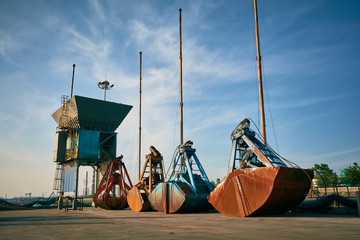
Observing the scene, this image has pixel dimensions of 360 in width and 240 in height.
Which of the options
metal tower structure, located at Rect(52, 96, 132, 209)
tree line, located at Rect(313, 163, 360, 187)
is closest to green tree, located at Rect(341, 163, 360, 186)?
tree line, located at Rect(313, 163, 360, 187)

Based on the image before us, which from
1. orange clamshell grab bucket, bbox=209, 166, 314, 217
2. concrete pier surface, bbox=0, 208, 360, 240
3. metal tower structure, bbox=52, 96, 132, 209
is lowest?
concrete pier surface, bbox=0, 208, 360, 240

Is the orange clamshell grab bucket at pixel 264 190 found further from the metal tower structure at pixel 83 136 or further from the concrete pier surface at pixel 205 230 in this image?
the metal tower structure at pixel 83 136

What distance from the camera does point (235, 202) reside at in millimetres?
15289

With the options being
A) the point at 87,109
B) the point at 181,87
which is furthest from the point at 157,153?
the point at 87,109

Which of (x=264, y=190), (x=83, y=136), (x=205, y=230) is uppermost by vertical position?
(x=83, y=136)

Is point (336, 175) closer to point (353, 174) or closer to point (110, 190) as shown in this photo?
point (353, 174)

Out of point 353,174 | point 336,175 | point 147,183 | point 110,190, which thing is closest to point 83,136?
point 110,190

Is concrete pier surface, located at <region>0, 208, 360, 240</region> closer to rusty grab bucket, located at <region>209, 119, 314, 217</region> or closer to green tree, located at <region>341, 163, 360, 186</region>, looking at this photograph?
rusty grab bucket, located at <region>209, 119, 314, 217</region>

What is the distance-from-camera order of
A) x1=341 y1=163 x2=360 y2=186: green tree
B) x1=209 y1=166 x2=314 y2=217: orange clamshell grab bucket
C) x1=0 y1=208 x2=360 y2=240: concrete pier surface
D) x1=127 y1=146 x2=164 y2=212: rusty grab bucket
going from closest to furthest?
1. x1=0 y1=208 x2=360 y2=240: concrete pier surface
2. x1=209 y1=166 x2=314 y2=217: orange clamshell grab bucket
3. x1=127 y1=146 x2=164 y2=212: rusty grab bucket
4. x1=341 y1=163 x2=360 y2=186: green tree

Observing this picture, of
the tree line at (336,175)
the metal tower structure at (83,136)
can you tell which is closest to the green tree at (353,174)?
the tree line at (336,175)

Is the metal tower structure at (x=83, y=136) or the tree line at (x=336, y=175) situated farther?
the tree line at (x=336, y=175)

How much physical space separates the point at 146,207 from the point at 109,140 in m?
20.5

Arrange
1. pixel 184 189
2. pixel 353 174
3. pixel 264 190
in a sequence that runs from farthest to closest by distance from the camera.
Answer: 1. pixel 353 174
2. pixel 184 189
3. pixel 264 190

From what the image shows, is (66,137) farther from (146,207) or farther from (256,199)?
(256,199)
